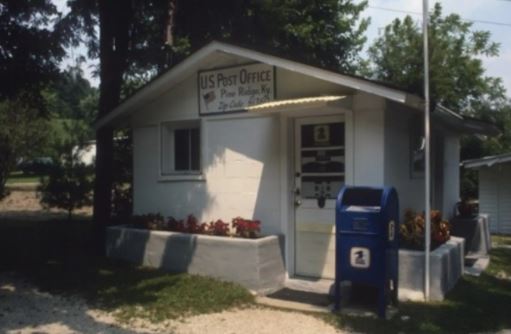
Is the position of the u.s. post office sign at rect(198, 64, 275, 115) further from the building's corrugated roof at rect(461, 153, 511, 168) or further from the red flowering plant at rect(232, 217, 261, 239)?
the building's corrugated roof at rect(461, 153, 511, 168)

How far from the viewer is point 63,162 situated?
14.2 meters

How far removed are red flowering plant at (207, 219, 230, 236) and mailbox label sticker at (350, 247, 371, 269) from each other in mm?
2432

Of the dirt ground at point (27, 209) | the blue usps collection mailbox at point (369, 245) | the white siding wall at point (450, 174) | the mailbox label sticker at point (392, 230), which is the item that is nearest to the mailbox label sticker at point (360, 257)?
the blue usps collection mailbox at point (369, 245)

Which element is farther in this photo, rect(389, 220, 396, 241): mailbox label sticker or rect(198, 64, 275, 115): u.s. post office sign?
rect(198, 64, 275, 115): u.s. post office sign

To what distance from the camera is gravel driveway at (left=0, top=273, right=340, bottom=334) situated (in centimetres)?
575

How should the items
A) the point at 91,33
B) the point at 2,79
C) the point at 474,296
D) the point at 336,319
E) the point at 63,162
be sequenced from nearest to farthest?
1. the point at 336,319
2. the point at 474,296
3. the point at 2,79
4. the point at 91,33
5. the point at 63,162

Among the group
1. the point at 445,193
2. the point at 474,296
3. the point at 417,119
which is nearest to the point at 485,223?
the point at 445,193

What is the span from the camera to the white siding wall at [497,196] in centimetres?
1802

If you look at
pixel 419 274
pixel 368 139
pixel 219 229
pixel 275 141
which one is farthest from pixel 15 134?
pixel 419 274

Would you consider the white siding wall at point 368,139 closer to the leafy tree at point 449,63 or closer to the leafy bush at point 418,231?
the leafy bush at point 418,231

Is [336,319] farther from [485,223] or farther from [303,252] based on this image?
[485,223]

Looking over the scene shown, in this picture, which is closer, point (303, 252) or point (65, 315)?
point (65, 315)

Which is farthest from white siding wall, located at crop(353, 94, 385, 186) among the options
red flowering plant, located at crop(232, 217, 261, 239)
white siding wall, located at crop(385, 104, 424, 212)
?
red flowering plant, located at crop(232, 217, 261, 239)

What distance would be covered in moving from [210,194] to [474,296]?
14.5ft
